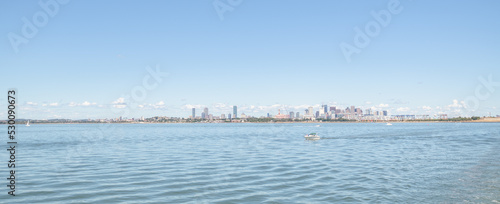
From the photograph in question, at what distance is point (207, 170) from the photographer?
28.5 m

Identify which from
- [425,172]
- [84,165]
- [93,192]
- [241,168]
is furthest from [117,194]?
[425,172]

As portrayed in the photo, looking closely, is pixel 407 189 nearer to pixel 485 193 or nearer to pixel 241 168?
pixel 485 193

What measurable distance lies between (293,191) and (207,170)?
32.8 ft

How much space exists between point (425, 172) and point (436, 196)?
881 centimetres

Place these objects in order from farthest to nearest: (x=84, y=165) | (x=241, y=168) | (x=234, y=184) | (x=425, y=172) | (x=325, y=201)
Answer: (x=84, y=165), (x=241, y=168), (x=425, y=172), (x=234, y=184), (x=325, y=201)

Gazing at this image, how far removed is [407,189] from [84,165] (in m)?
25.8

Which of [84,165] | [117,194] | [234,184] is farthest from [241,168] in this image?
[84,165]

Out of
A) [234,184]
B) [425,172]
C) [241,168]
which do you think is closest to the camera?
[234,184]

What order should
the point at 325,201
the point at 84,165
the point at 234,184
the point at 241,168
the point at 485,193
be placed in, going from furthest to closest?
the point at 84,165
the point at 241,168
the point at 234,184
the point at 485,193
the point at 325,201

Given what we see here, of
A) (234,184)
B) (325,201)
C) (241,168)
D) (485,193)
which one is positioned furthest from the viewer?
(241,168)

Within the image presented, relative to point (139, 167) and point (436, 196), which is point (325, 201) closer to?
point (436, 196)

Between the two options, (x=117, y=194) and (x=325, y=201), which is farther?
(x=117, y=194)

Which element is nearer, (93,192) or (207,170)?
(93,192)

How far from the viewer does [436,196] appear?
19031 millimetres
